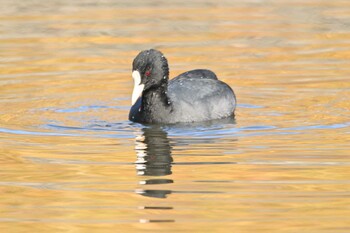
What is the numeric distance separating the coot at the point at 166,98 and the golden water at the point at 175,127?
236mm

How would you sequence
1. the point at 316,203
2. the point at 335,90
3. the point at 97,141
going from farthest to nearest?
1. the point at 335,90
2. the point at 97,141
3. the point at 316,203

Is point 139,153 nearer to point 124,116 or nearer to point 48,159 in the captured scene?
point 48,159

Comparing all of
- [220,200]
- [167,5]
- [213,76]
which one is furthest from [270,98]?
[167,5]

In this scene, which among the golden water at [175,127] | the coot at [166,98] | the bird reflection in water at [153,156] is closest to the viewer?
the golden water at [175,127]

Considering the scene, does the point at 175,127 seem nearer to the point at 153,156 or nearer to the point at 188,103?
the point at 188,103

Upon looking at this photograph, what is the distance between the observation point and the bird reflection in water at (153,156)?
9734 mm

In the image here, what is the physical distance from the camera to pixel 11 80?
607 inches

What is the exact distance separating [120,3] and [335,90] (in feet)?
26.0

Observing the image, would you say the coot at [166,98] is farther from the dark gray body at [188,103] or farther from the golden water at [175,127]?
the golden water at [175,127]

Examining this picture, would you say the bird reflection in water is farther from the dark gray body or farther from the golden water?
the dark gray body

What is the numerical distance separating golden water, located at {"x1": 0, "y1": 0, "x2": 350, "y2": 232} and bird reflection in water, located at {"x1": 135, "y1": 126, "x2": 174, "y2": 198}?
0.02 metres

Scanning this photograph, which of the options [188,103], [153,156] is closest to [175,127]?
[188,103]

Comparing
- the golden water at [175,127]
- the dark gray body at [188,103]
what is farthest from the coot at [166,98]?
the golden water at [175,127]

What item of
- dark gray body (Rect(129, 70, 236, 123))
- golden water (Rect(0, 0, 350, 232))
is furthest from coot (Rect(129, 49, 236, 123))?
golden water (Rect(0, 0, 350, 232))
